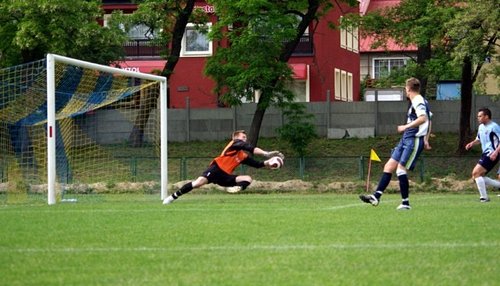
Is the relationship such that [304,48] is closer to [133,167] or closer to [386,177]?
[133,167]

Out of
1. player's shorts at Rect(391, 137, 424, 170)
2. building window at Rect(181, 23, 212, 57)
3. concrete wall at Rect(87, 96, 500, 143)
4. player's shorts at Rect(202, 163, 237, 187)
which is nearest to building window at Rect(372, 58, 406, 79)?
building window at Rect(181, 23, 212, 57)

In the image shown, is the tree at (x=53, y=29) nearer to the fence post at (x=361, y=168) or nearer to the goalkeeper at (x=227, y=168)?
the fence post at (x=361, y=168)

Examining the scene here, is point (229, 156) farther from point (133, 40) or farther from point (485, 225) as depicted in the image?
point (133, 40)

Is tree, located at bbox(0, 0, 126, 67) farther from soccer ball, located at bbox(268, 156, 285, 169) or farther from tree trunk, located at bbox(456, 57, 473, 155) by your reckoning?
soccer ball, located at bbox(268, 156, 285, 169)

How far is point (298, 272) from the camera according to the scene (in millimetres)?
8648

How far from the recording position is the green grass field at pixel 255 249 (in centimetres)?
845

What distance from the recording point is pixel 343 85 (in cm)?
5650

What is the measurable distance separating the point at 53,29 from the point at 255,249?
1117 inches

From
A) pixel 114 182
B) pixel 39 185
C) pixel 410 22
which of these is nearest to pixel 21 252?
pixel 39 185

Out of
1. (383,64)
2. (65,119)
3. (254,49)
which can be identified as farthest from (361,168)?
(383,64)

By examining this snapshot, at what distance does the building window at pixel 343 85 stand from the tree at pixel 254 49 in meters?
15.0

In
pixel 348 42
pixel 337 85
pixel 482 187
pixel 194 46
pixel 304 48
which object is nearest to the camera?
pixel 482 187

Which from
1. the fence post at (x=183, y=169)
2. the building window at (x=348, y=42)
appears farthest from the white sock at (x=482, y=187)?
the building window at (x=348, y=42)

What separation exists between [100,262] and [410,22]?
29891 millimetres
